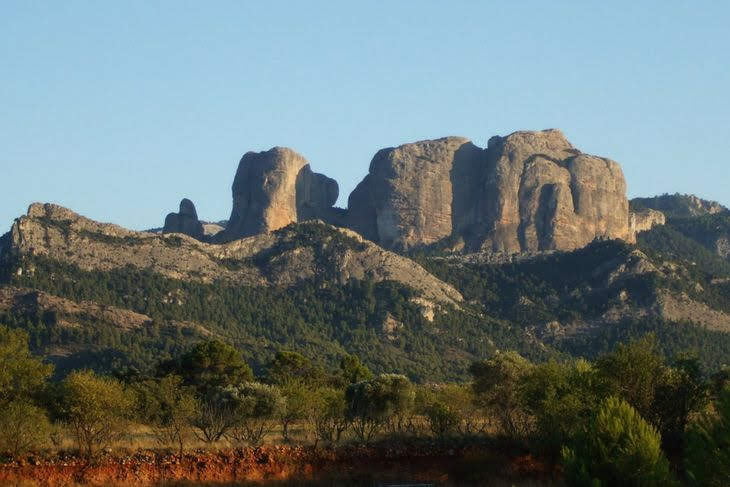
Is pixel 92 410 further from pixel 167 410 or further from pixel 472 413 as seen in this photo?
pixel 472 413

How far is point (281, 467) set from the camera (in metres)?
47.7

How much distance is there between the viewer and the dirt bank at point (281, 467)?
146 feet

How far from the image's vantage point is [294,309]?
160 metres

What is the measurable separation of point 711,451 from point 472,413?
117 ft

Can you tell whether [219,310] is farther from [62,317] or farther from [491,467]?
[491,467]

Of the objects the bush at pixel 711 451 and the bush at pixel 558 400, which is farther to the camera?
the bush at pixel 558 400

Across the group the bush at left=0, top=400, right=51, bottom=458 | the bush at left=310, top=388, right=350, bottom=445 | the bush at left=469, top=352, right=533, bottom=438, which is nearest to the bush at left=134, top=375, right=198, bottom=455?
the bush at left=0, top=400, right=51, bottom=458

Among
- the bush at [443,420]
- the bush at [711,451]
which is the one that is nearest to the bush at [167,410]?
the bush at [443,420]

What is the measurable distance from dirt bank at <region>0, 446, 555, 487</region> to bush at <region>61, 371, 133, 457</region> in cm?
280

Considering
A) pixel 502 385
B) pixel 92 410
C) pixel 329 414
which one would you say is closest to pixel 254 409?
pixel 329 414

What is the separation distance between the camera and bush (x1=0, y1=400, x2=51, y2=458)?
156ft

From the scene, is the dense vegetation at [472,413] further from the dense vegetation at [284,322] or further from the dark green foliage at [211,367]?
the dense vegetation at [284,322]

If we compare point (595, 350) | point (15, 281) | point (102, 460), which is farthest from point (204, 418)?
point (595, 350)

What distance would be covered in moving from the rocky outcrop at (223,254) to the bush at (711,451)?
116 meters
